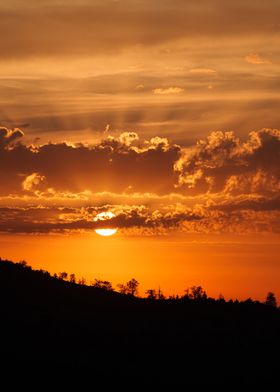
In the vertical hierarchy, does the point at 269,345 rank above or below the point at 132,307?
below

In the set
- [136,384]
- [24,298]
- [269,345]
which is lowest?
[136,384]

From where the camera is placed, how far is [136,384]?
108m

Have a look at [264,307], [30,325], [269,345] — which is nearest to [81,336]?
[30,325]

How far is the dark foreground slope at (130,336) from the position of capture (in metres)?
112

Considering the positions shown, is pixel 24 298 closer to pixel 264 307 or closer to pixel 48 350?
pixel 48 350

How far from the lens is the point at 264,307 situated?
149875mm

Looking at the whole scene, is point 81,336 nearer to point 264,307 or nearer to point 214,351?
point 214,351

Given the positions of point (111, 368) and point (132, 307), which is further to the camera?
point (132, 307)

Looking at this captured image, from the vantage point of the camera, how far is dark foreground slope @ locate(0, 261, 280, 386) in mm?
111562

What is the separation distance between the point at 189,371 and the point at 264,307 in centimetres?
3890

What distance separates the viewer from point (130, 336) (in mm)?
126062

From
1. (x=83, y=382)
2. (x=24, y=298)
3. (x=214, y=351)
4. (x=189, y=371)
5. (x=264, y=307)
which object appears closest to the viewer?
(x=83, y=382)

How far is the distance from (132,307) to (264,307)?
21.0 m

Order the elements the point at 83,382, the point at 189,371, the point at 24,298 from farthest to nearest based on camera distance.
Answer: the point at 24,298 < the point at 189,371 < the point at 83,382
